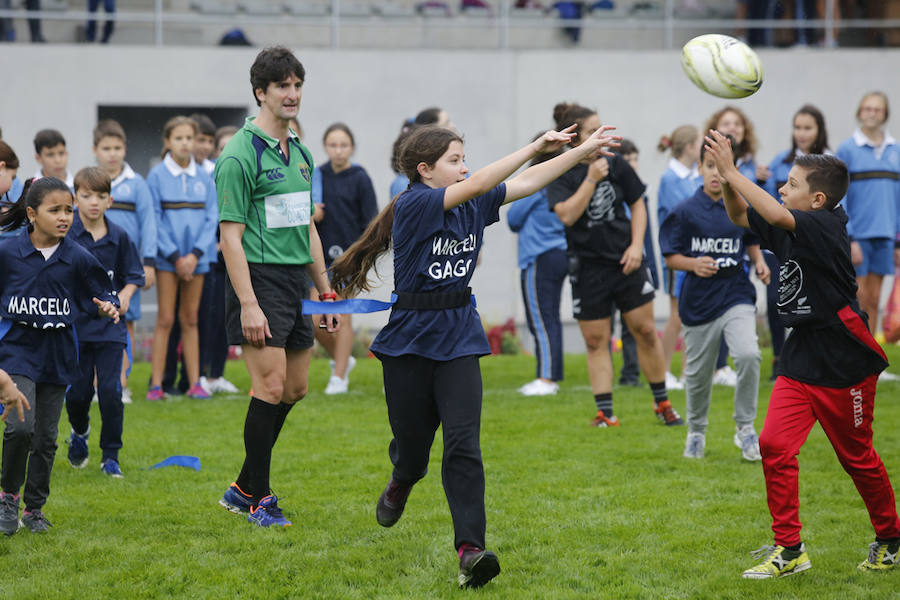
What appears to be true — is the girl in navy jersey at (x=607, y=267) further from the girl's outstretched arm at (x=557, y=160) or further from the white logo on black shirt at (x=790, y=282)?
the girl's outstretched arm at (x=557, y=160)

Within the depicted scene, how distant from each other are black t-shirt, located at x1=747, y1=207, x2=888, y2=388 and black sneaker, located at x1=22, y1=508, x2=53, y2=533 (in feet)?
11.9

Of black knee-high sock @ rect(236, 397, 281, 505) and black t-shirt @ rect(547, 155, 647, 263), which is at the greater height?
black t-shirt @ rect(547, 155, 647, 263)

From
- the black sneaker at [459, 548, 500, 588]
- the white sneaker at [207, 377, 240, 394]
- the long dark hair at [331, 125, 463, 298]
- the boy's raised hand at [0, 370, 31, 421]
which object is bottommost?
the white sneaker at [207, 377, 240, 394]

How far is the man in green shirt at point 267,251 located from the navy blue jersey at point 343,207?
13.8ft

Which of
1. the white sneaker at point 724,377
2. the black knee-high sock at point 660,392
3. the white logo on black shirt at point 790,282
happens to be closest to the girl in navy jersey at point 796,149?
the white sneaker at point 724,377

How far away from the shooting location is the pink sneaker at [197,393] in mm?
9602

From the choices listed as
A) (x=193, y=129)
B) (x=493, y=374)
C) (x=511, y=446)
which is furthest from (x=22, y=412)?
(x=493, y=374)

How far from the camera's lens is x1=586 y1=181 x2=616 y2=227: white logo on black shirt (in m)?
8.02

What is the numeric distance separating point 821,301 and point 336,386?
5874 millimetres

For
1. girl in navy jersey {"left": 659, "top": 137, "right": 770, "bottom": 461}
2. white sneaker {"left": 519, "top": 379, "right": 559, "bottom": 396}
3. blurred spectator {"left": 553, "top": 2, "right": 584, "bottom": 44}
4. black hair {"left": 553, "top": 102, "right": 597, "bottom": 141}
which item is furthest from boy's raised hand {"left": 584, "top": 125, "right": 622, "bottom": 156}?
blurred spectator {"left": 553, "top": 2, "right": 584, "bottom": 44}

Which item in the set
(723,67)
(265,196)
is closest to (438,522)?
(265,196)

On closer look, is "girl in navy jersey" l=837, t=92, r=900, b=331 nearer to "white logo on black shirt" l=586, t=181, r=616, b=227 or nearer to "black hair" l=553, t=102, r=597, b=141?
"white logo on black shirt" l=586, t=181, r=616, b=227

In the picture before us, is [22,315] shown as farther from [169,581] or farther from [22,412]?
[169,581]

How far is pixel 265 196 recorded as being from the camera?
5.34 m
